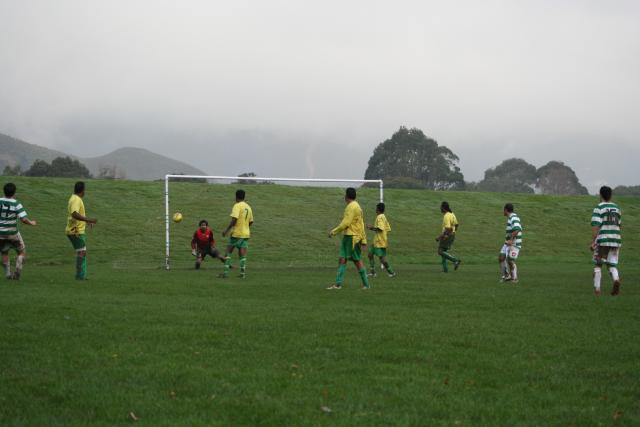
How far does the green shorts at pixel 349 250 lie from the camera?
15773 mm

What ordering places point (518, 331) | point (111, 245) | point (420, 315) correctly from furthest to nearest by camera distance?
point (111, 245), point (420, 315), point (518, 331)

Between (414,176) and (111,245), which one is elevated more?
(414,176)

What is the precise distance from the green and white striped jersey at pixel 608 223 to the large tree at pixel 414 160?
65.5 meters

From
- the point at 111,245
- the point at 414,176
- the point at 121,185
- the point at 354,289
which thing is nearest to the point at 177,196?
the point at 121,185

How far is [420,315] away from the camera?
36.3 ft

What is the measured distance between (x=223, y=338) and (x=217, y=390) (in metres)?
2.42

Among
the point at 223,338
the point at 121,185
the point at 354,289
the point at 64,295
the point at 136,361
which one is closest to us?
the point at 136,361

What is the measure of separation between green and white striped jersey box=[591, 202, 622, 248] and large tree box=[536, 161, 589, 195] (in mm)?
83385

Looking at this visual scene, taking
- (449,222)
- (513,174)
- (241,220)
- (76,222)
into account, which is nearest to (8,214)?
(76,222)

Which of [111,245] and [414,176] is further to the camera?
[414,176]

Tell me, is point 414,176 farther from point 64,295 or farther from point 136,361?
point 136,361

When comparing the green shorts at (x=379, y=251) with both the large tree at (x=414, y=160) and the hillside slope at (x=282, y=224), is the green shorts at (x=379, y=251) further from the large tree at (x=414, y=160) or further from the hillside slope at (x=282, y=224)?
the large tree at (x=414, y=160)

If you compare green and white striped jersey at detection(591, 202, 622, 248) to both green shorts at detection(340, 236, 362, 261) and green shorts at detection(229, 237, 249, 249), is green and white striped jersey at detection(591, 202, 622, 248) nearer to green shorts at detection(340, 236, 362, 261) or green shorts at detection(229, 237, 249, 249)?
green shorts at detection(340, 236, 362, 261)

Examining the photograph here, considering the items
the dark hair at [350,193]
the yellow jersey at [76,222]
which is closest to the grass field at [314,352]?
the yellow jersey at [76,222]
